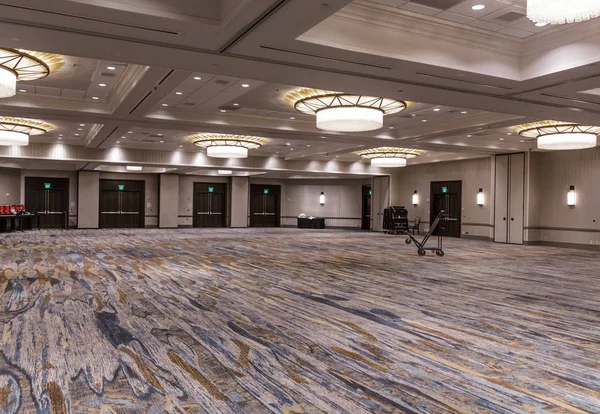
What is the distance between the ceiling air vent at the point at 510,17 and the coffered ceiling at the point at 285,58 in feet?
0.14

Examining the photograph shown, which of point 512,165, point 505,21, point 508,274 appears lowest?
point 508,274

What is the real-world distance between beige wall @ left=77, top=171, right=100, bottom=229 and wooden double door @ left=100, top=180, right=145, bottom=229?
1.20 m

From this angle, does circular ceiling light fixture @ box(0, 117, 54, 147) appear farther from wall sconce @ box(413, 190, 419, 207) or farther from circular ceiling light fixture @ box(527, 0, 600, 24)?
wall sconce @ box(413, 190, 419, 207)

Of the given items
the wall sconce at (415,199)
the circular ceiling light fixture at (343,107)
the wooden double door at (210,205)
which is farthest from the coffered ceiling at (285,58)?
the wooden double door at (210,205)

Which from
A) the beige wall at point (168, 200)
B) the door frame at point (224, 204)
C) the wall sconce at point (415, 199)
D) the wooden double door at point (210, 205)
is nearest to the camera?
the wall sconce at point (415, 199)

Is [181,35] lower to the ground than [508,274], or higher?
higher

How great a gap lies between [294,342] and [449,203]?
21.1m

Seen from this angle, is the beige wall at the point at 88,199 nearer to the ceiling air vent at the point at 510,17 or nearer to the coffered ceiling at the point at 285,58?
the coffered ceiling at the point at 285,58

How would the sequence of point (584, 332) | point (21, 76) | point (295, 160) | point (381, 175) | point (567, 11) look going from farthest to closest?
point (381, 175)
point (295, 160)
point (21, 76)
point (584, 332)
point (567, 11)

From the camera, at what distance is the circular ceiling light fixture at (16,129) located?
15.4 meters

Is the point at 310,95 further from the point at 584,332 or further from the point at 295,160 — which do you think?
the point at 295,160

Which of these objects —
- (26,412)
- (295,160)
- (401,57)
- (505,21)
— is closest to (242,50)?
(401,57)

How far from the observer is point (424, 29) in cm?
781

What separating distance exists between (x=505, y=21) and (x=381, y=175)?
20367mm
